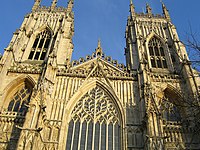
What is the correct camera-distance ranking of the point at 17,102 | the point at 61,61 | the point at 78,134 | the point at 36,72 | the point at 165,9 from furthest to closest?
the point at 165,9 < the point at 61,61 < the point at 36,72 < the point at 17,102 < the point at 78,134

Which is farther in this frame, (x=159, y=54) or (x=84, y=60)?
(x=159, y=54)

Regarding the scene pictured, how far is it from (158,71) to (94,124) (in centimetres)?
851

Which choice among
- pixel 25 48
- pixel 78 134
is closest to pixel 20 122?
pixel 78 134

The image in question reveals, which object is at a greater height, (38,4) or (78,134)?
(38,4)

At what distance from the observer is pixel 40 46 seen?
2484cm

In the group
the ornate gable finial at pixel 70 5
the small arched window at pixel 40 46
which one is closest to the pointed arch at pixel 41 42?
the small arched window at pixel 40 46

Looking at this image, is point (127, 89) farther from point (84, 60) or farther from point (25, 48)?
point (25, 48)

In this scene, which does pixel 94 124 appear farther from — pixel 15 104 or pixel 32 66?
pixel 32 66

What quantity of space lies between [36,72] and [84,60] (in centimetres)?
460

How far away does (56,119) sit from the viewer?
16.8 meters

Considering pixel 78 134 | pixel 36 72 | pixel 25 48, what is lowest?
pixel 78 134

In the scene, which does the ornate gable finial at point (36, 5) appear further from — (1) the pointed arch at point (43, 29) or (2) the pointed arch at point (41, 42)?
(2) the pointed arch at point (41, 42)

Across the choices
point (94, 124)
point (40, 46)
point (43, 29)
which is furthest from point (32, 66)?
point (94, 124)

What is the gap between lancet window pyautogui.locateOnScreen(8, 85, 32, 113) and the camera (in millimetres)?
18219
